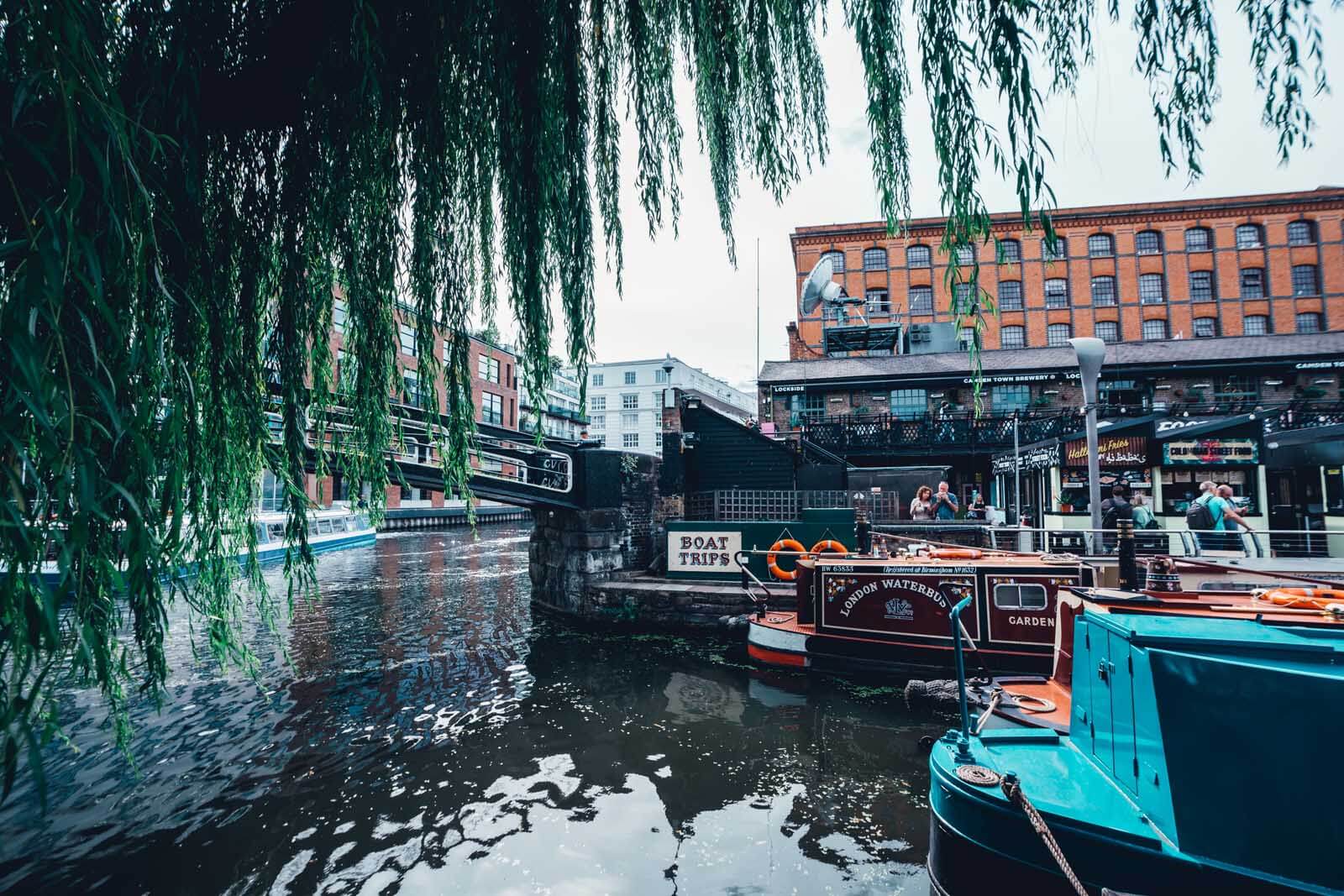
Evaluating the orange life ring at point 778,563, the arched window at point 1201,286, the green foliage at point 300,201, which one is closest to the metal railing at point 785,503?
the orange life ring at point 778,563

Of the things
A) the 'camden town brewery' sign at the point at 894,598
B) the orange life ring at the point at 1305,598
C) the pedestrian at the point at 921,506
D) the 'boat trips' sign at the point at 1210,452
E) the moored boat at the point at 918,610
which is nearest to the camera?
the orange life ring at the point at 1305,598

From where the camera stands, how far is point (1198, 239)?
36125mm

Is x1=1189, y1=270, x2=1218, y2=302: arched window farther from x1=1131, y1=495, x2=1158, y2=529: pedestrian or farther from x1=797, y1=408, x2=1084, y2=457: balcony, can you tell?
x1=1131, y1=495, x2=1158, y2=529: pedestrian

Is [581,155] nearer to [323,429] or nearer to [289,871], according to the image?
[323,429]

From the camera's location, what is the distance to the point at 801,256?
38.3 meters

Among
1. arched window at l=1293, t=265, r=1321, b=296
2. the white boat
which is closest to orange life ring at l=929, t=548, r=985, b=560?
the white boat

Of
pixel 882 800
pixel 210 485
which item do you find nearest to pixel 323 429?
pixel 210 485

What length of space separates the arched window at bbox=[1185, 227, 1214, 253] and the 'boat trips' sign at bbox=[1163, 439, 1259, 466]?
27.8 meters

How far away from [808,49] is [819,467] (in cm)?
1654

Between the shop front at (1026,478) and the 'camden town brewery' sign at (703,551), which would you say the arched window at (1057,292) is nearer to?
the shop front at (1026,478)

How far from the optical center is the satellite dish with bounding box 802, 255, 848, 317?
33094 millimetres

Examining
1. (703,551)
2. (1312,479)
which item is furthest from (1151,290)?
(703,551)

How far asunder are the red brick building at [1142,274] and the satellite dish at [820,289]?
7.60ft

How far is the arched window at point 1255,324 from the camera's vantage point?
35344mm
